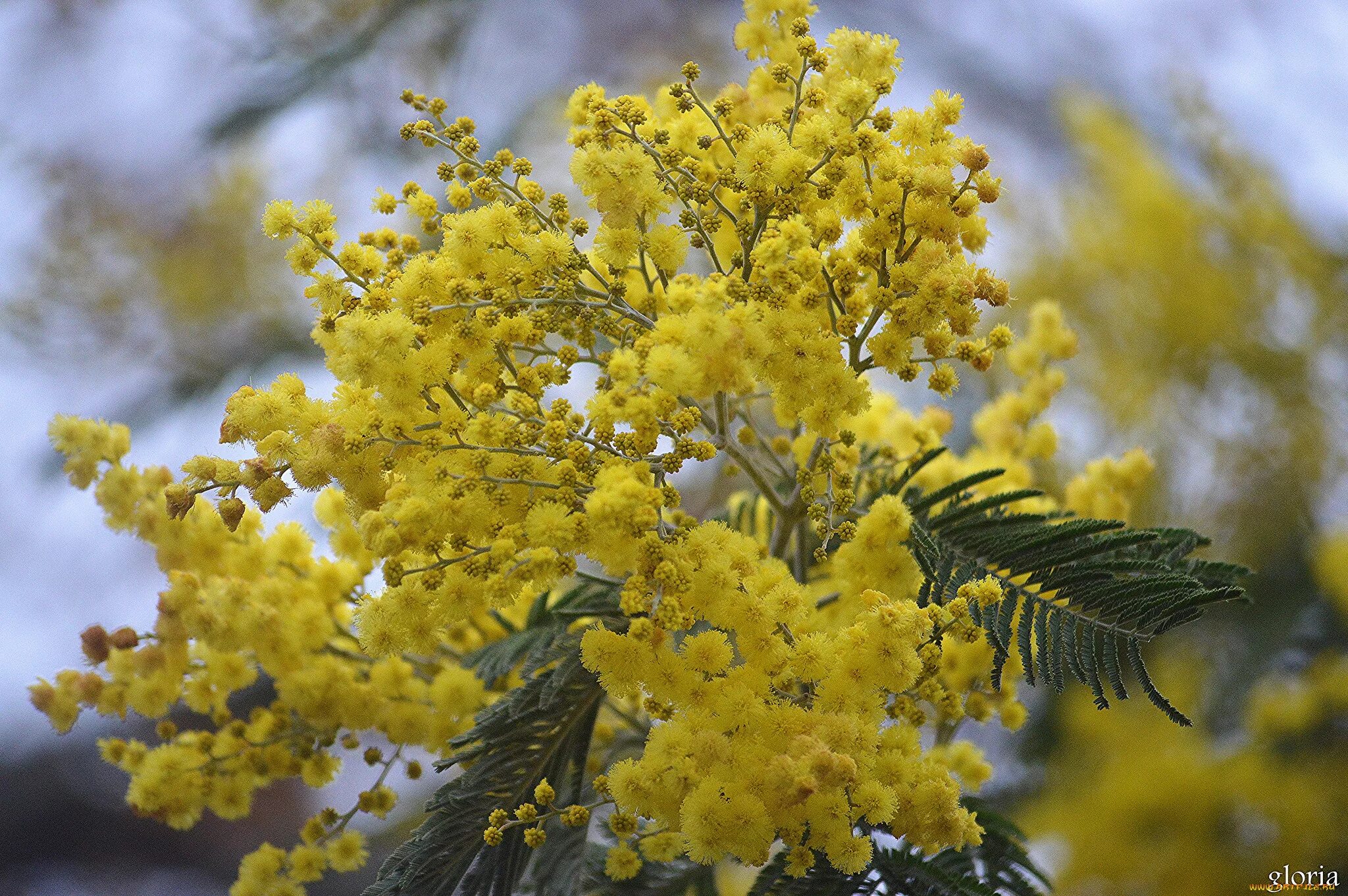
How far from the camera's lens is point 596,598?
0.88m

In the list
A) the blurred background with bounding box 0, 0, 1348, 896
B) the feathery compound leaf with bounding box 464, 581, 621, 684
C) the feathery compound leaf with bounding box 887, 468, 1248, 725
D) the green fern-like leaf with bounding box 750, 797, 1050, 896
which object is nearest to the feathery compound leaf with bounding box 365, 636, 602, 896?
the feathery compound leaf with bounding box 464, 581, 621, 684

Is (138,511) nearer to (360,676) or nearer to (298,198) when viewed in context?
(360,676)

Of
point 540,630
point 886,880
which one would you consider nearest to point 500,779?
point 540,630

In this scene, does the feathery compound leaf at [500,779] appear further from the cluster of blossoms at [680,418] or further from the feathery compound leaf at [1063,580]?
the feathery compound leaf at [1063,580]

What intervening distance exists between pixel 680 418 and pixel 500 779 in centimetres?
34

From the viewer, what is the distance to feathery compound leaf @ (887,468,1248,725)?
697 millimetres

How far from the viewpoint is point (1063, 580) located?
A: 2.47 ft

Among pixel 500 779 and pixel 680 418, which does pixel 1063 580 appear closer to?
pixel 680 418

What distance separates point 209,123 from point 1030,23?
102 inches

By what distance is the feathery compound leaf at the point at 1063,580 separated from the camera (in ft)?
2.29

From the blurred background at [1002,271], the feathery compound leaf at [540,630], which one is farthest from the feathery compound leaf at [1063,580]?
the blurred background at [1002,271]

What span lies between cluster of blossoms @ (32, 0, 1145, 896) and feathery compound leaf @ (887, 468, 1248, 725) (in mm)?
40

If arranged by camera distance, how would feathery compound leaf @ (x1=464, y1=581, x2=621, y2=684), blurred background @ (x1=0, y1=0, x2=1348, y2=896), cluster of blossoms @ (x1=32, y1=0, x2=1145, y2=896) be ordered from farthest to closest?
blurred background @ (x1=0, y1=0, x2=1348, y2=896)
feathery compound leaf @ (x1=464, y1=581, x2=621, y2=684)
cluster of blossoms @ (x1=32, y1=0, x2=1145, y2=896)

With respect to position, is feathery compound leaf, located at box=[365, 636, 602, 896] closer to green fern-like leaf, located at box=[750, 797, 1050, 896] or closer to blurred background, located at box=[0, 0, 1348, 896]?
green fern-like leaf, located at box=[750, 797, 1050, 896]
